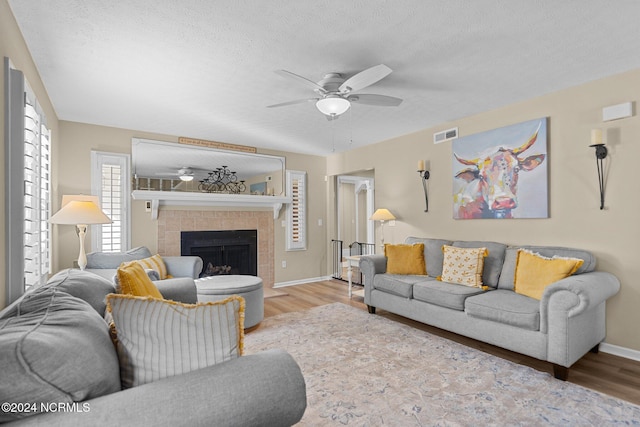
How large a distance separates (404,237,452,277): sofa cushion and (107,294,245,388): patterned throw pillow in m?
3.23

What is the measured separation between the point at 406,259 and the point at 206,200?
9.85ft

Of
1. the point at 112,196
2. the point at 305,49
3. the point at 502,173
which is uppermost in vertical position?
the point at 305,49

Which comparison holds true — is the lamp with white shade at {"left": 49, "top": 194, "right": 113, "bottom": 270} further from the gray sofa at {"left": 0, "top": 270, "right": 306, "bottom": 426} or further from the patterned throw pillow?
the patterned throw pillow

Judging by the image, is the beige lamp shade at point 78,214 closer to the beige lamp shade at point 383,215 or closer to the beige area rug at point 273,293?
the beige area rug at point 273,293

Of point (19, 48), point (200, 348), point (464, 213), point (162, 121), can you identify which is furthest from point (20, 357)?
point (464, 213)

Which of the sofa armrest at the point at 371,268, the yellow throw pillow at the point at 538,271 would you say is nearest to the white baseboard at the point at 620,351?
the yellow throw pillow at the point at 538,271

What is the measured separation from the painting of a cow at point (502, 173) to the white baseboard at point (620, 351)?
4.09 feet

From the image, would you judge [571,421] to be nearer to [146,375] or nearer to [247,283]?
[146,375]

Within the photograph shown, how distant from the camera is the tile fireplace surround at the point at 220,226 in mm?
4699

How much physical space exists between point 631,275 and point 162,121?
5.02 meters

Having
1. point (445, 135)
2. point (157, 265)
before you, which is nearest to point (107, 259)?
point (157, 265)

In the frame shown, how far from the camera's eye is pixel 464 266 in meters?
3.46

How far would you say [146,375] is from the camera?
42.3 inches

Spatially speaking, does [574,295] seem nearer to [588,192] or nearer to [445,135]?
[588,192]
